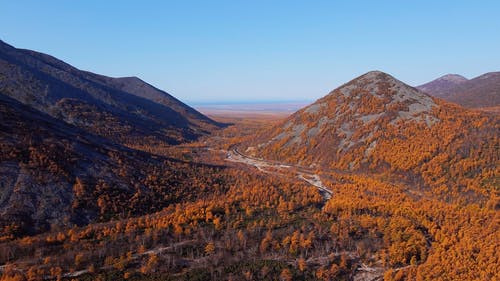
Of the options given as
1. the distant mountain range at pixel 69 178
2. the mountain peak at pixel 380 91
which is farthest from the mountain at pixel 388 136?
the distant mountain range at pixel 69 178

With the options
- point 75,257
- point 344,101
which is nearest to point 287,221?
point 75,257

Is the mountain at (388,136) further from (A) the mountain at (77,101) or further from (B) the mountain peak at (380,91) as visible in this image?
(A) the mountain at (77,101)

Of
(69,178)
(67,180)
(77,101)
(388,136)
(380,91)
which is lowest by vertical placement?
(67,180)

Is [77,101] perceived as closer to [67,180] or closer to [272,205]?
[67,180]

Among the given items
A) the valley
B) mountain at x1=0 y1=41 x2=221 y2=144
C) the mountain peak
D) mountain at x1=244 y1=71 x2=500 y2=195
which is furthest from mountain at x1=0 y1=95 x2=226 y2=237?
the mountain peak

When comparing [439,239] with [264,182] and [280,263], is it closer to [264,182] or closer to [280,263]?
[280,263]

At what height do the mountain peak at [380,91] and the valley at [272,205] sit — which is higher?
the mountain peak at [380,91]

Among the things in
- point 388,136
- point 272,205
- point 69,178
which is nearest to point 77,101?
point 69,178
